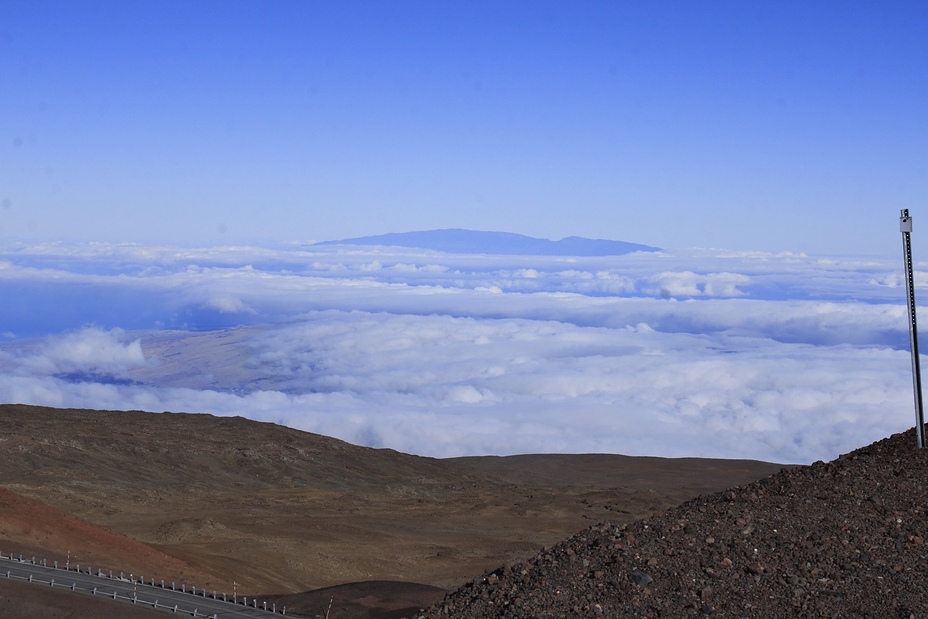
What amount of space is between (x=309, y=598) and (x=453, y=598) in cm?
1019

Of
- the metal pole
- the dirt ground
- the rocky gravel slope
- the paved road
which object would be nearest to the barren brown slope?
the dirt ground

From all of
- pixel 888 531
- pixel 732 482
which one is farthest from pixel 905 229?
pixel 732 482

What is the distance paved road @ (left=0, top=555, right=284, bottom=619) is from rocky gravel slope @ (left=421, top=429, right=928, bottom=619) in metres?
7.93

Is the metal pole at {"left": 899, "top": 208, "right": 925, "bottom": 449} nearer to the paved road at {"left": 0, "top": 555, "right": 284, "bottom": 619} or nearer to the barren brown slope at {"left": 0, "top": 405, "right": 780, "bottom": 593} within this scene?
the paved road at {"left": 0, "top": 555, "right": 284, "bottom": 619}

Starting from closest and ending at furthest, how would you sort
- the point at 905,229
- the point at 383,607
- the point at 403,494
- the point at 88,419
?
the point at 905,229
the point at 383,607
the point at 403,494
the point at 88,419

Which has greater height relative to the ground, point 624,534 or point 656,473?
point 624,534

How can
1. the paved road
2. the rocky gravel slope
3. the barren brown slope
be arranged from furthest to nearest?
the barren brown slope
the paved road
the rocky gravel slope

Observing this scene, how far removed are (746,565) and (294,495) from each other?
5016cm

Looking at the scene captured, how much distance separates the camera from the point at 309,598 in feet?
74.5

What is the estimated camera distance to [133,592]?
2162 centimetres

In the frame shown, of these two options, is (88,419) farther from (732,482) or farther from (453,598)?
(453,598)

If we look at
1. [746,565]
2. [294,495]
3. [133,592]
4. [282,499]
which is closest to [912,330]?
[746,565]

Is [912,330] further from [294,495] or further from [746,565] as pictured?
[294,495]

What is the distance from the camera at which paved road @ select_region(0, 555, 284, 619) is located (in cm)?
1973
